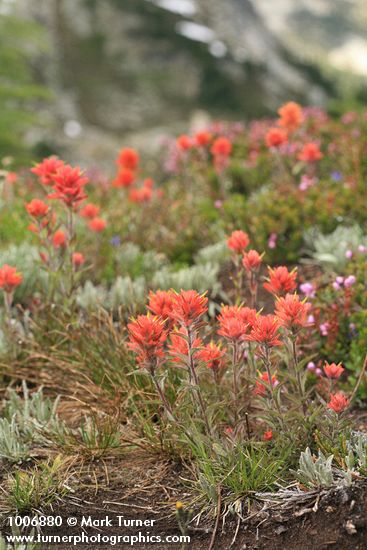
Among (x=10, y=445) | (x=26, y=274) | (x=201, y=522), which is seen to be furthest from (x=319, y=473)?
(x=26, y=274)

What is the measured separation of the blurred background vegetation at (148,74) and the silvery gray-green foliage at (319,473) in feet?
70.6

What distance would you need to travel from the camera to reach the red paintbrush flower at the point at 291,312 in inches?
98.5

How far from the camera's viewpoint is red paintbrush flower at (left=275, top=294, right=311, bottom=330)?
98.5 inches

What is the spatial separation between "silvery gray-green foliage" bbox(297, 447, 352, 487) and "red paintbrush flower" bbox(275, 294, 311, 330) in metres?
0.50

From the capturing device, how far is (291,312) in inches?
98.5

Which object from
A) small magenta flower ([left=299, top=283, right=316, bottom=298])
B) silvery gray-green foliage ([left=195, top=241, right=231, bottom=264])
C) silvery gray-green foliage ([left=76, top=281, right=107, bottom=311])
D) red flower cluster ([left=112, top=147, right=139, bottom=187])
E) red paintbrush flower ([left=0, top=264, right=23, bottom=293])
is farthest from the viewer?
red flower cluster ([left=112, top=147, right=139, bottom=187])

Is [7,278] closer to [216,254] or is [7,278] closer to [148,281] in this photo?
[148,281]

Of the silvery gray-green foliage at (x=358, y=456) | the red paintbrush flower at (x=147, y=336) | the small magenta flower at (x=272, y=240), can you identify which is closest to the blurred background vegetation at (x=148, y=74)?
the small magenta flower at (x=272, y=240)

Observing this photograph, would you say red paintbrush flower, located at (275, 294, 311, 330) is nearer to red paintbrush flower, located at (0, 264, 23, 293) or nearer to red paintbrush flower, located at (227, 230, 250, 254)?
red paintbrush flower, located at (227, 230, 250, 254)

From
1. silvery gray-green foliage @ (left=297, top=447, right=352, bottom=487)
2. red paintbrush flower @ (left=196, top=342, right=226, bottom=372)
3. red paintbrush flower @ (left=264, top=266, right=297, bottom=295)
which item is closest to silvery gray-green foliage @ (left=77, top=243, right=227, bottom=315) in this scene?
red paintbrush flower @ (left=196, top=342, right=226, bottom=372)

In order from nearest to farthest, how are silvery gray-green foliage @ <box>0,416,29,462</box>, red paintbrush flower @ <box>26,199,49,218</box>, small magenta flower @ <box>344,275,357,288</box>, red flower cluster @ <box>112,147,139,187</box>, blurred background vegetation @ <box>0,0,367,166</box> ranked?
silvery gray-green foliage @ <box>0,416,29,462</box> → red paintbrush flower @ <box>26,199,49,218</box> → small magenta flower @ <box>344,275,357,288</box> → red flower cluster @ <box>112,147,139,187</box> → blurred background vegetation @ <box>0,0,367,166</box>

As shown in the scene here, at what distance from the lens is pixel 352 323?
3.96 m

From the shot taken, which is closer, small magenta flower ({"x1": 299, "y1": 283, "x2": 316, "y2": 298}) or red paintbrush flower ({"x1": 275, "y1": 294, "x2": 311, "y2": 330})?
red paintbrush flower ({"x1": 275, "y1": 294, "x2": 311, "y2": 330})

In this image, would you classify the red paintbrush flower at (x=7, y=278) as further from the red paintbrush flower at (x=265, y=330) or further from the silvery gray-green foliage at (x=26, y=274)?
the red paintbrush flower at (x=265, y=330)
